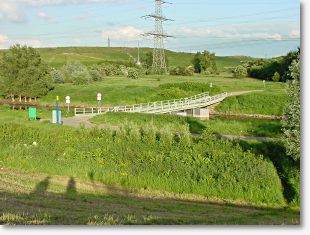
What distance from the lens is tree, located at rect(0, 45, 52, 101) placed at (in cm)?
7256

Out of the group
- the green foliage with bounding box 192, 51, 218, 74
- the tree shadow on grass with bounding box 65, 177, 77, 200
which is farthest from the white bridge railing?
the green foliage with bounding box 192, 51, 218, 74

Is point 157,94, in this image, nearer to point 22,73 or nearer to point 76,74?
point 22,73

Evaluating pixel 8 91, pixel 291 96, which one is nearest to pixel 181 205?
pixel 291 96

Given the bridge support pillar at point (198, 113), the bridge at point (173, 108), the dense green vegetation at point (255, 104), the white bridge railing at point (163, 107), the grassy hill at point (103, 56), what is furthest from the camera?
the grassy hill at point (103, 56)

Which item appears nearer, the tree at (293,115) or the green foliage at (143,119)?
the tree at (293,115)

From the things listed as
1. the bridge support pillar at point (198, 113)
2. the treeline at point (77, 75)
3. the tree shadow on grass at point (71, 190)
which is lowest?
the bridge support pillar at point (198, 113)

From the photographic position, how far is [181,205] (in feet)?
47.1

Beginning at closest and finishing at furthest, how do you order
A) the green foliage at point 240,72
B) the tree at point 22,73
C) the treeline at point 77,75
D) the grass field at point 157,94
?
the grass field at point 157,94, the tree at point 22,73, the treeline at point 77,75, the green foliage at point 240,72

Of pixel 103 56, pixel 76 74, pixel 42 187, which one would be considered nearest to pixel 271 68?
pixel 76 74

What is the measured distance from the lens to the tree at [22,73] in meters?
72.6

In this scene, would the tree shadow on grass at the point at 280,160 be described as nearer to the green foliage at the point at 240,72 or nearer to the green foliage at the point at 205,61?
the green foliage at the point at 240,72

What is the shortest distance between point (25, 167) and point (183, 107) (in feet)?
110

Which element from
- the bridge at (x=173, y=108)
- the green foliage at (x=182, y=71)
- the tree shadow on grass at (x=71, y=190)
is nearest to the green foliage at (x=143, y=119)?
the bridge at (x=173, y=108)

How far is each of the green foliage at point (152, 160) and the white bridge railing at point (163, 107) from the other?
16.9m
